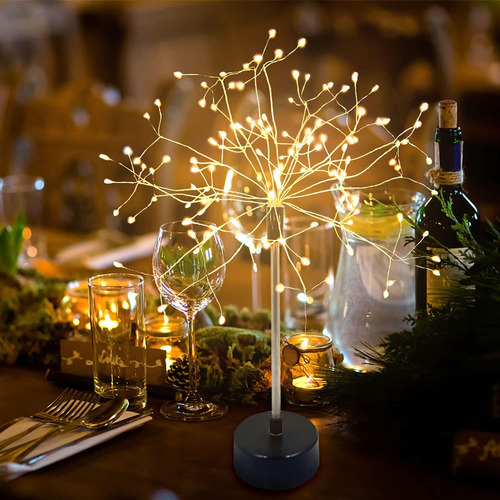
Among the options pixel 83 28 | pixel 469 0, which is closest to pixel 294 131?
pixel 83 28

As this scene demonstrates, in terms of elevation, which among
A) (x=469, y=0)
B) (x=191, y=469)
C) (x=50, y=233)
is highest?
(x=469, y=0)

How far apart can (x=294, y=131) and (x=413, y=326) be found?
45.0 inches

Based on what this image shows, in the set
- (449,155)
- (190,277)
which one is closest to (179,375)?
(190,277)

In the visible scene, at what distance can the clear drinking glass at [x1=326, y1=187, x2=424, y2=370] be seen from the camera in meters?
0.98

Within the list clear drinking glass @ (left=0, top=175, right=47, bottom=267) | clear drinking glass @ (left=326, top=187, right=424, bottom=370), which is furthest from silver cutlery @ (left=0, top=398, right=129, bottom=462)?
clear drinking glass @ (left=0, top=175, right=47, bottom=267)

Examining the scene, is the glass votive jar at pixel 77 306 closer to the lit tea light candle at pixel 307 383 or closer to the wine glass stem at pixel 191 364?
the wine glass stem at pixel 191 364

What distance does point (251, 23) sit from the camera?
459cm

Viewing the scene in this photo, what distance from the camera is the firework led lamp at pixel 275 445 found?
759mm

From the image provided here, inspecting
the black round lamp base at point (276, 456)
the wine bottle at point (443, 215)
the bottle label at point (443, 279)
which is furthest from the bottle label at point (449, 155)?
the black round lamp base at point (276, 456)

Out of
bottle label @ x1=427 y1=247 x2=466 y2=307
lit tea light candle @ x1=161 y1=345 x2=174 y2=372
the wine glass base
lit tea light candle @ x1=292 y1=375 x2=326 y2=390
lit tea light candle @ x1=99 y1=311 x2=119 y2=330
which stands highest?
bottle label @ x1=427 y1=247 x2=466 y2=307

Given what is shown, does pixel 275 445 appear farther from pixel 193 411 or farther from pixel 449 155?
pixel 449 155

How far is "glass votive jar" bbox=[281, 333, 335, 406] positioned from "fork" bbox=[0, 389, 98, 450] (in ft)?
0.82

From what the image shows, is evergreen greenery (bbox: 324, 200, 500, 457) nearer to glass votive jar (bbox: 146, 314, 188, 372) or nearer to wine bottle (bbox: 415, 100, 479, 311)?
wine bottle (bbox: 415, 100, 479, 311)

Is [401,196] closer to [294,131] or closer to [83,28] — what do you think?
[294,131]
